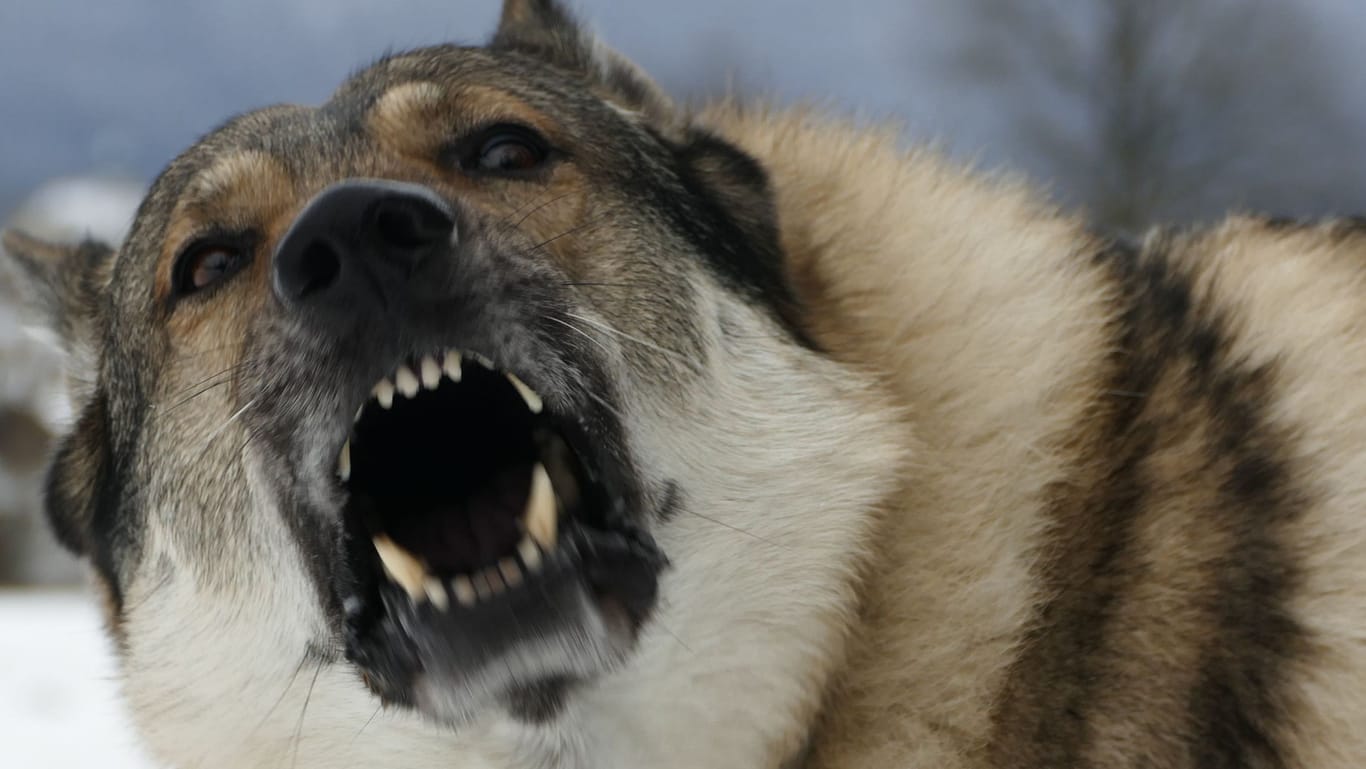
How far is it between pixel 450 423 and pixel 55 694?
16.8ft

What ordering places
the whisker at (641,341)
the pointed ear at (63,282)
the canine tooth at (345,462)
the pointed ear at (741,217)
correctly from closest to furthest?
the canine tooth at (345,462) < the whisker at (641,341) < the pointed ear at (741,217) < the pointed ear at (63,282)

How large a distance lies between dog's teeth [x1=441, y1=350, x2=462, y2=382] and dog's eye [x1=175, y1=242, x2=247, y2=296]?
0.63 m

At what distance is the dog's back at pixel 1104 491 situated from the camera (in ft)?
6.05

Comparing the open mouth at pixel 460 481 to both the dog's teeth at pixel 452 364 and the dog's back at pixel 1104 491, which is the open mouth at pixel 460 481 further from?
the dog's back at pixel 1104 491

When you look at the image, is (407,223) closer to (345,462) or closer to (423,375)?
(423,375)

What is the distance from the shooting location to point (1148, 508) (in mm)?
2006

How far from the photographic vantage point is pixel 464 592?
1.84 meters

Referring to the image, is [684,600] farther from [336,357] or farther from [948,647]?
[336,357]

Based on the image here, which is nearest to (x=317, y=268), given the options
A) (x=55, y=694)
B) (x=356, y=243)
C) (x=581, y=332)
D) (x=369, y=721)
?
(x=356, y=243)

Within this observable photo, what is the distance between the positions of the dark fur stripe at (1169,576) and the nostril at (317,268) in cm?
126

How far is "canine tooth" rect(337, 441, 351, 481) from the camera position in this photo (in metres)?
1.94

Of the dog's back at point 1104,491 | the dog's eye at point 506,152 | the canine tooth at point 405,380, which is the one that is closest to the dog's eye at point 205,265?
the dog's eye at point 506,152

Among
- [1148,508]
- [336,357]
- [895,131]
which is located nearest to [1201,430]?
[1148,508]

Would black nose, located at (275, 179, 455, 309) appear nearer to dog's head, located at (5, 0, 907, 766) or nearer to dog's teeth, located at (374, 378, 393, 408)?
dog's head, located at (5, 0, 907, 766)
